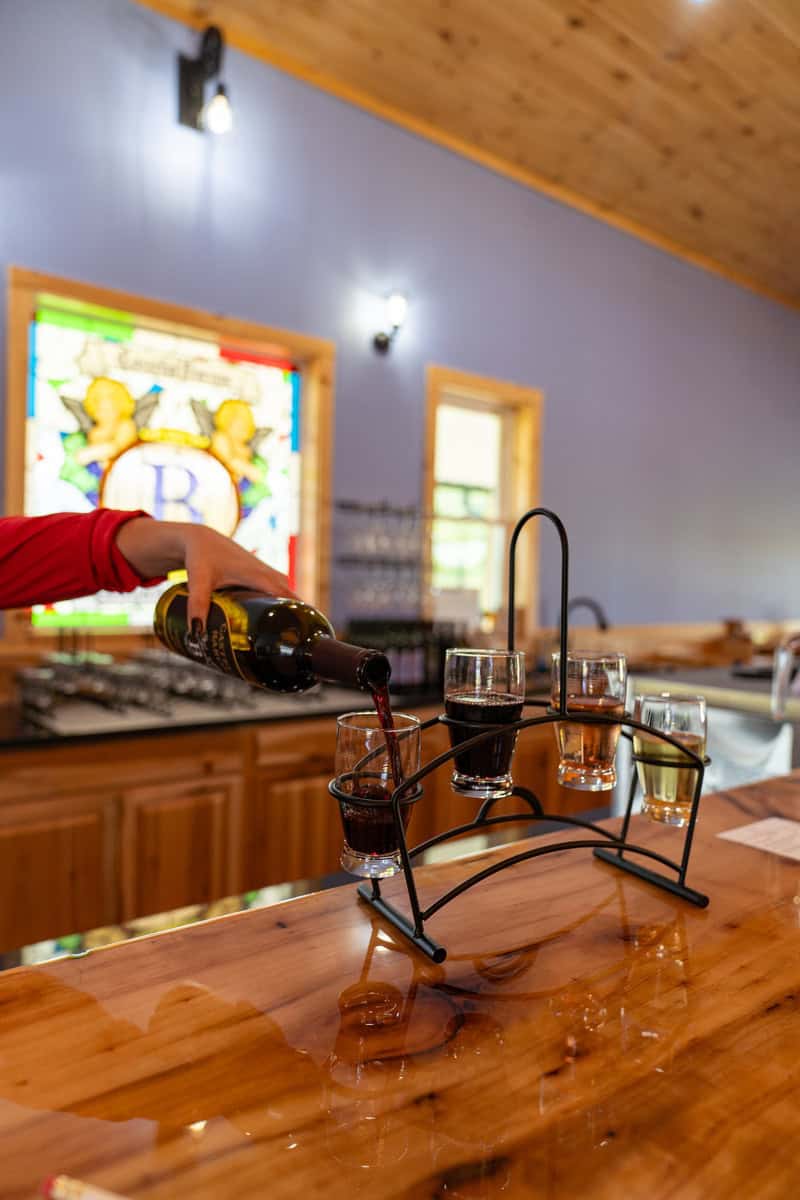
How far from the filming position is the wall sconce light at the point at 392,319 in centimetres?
356

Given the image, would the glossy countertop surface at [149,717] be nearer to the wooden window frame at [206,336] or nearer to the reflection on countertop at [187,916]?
the wooden window frame at [206,336]

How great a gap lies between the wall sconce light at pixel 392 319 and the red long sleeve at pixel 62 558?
258cm

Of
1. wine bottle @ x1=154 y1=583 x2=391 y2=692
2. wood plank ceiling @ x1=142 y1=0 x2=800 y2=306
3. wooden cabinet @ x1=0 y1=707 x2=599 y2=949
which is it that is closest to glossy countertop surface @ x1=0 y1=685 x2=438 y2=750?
wooden cabinet @ x1=0 y1=707 x2=599 y2=949

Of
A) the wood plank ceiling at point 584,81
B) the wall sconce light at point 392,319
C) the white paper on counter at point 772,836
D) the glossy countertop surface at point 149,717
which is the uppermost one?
the wood plank ceiling at point 584,81

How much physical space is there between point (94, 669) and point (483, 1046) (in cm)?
229

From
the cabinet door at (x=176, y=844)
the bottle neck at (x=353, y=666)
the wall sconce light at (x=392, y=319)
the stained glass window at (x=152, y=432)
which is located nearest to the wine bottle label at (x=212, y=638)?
the bottle neck at (x=353, y=666)

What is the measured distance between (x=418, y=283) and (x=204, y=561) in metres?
3.06

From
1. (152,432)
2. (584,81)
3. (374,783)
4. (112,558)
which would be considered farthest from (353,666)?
(584,81)

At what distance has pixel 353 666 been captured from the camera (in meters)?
0.82

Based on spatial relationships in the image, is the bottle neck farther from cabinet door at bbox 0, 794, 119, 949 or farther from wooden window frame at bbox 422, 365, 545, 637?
wooden window frame at bbox 422, 365, 545, 637

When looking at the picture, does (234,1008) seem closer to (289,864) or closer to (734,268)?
Result: (289,864)

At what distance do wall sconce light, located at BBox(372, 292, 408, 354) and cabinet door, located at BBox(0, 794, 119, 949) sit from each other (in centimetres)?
213

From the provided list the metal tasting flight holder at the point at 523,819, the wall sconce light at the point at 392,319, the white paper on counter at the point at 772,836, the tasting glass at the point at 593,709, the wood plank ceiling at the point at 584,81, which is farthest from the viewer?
the wall sconce light at the point at 392,319

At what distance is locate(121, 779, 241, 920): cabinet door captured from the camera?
90.6 inches
